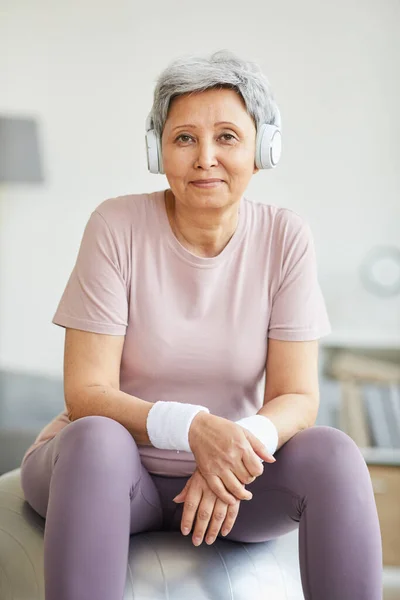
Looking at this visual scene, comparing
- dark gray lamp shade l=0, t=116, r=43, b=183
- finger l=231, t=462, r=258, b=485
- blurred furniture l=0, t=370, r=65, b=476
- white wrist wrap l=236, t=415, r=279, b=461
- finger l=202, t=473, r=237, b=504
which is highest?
dark gray lamp shade l=0, t=116, r=43, b=183

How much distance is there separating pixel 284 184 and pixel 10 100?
0.99 m

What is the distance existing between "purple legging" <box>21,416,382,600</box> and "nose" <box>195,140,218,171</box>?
1.55 feet

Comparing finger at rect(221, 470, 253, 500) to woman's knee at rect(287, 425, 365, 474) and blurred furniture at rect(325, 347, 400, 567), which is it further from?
blurred furniture at rect(325, 347, 400, 567)

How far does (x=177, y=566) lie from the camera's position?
1258 millimetres

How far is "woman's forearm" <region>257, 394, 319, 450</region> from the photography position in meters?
1.29

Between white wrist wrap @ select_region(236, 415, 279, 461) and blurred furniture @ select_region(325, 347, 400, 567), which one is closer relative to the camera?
white wrist wrap @ select_region(236, 415, 279, 461)

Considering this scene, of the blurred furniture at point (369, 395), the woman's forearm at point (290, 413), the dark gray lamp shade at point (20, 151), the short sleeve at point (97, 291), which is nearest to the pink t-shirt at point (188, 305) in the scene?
the short sleeve at point (97, 291)

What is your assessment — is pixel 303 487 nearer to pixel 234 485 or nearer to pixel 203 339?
pixel 234 485

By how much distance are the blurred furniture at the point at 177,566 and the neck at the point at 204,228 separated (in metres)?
0.51

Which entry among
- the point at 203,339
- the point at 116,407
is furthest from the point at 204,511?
the point at 203,339

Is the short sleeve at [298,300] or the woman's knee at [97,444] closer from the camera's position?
the woman's knee at [97,444]

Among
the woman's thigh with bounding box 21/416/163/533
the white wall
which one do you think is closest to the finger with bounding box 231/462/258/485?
the woman's thigh with bounding box 21/416/163/533

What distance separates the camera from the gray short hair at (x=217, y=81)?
1.38 m

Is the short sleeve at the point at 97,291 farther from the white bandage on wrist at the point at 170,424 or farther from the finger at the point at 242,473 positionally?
the finger at the point at 242,473
